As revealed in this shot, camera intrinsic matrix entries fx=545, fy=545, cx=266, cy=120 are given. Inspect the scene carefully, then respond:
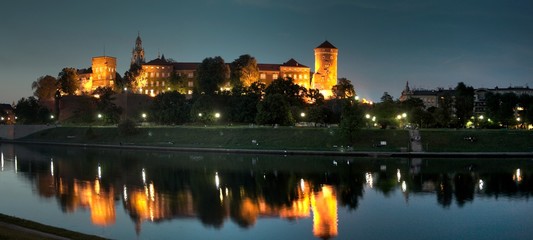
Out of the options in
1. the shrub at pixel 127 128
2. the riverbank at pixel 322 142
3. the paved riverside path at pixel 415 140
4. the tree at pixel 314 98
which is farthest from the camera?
the tree at pixel 314 98

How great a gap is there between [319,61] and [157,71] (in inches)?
999

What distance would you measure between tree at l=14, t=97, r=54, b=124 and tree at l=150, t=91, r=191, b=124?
18432 mm

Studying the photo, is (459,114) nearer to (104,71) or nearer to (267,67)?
(267,67)

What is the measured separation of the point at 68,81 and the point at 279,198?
7019 centimetres

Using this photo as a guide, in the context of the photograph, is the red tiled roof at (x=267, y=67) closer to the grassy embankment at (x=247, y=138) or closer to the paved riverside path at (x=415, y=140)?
the grassy embankment at (x=247, y=138)

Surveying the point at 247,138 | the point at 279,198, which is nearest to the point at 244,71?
the point at 247,138

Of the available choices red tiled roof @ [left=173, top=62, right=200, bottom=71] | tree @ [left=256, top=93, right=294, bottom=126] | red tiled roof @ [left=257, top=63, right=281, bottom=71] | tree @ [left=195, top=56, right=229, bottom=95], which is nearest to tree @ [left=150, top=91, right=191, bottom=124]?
tree @ [left=195, top=56, right=229, bottom=95]

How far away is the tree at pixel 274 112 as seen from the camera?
52812 millimetres

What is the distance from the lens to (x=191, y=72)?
84.0m

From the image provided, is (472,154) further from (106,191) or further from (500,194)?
(106,191)

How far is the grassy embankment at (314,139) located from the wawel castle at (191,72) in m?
27.7

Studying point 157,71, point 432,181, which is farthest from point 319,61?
point 432,181

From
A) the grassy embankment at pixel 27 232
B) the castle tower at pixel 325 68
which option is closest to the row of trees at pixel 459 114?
the castle tower at pixel 325 68

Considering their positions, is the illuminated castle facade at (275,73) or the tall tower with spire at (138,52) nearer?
the illuminated castle facade at (275,73)
